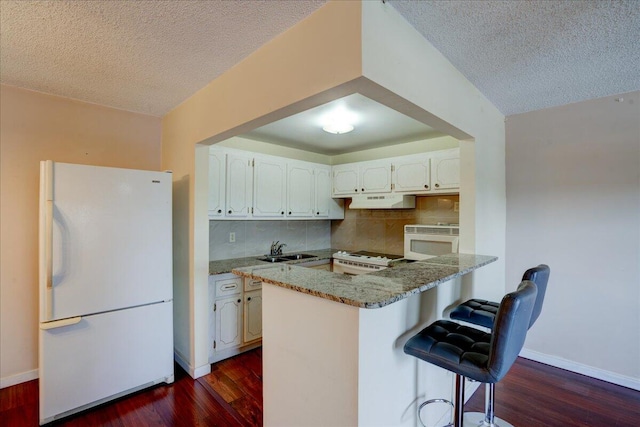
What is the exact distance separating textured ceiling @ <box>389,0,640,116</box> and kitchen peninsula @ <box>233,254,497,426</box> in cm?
132

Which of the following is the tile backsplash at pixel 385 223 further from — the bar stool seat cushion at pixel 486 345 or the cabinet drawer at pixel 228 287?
the bar stool seat cushion at pixel 486 345

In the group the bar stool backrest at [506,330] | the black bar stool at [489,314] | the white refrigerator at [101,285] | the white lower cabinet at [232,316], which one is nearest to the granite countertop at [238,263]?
the white lower cabinet at [232,316]

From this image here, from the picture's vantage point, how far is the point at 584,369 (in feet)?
8.73

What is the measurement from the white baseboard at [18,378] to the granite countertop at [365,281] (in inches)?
93.7

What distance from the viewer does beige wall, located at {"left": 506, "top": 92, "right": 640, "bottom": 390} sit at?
248cm

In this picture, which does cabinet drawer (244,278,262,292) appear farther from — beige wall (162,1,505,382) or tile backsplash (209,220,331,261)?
tile backsplash (209,220,331,261)

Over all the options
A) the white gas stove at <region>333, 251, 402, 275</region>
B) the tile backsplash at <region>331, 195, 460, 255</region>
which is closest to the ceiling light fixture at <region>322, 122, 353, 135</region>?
the tile backsplash at <region>331, 195, 460, 255</region>

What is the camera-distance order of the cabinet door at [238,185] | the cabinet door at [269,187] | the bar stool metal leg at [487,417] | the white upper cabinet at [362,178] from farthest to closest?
the white upper cabinet at [362,178]
the cabinet door at [269,187]
the cabinet door at [238,185]
the bar stool metal leg at [487,417]

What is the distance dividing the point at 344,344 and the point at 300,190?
2678mm

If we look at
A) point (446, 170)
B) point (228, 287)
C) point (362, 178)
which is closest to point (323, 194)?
point (362, 178)

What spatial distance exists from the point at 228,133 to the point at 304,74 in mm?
915

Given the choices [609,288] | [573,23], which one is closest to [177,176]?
[573,23]

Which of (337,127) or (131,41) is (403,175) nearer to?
(337,127)

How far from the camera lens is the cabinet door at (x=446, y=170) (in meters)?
3.01
